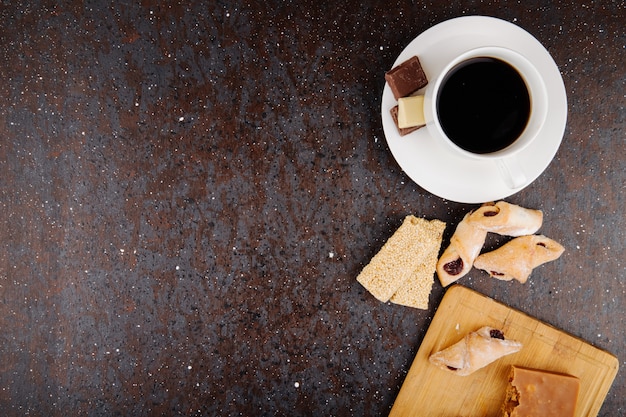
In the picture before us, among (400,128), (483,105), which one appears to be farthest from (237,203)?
(483,105)

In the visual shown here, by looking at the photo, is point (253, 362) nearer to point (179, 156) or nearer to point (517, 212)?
point (179, 156)

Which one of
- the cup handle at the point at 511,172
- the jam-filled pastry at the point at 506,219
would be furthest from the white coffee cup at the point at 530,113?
the jam-filled pastry at the point at 506,219

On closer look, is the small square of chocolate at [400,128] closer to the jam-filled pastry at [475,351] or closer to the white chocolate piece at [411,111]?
the white chocolate piece at [411,111]

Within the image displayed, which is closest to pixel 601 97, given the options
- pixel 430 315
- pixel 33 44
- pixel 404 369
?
pixel 430 315

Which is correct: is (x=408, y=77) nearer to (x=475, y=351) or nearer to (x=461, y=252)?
(x=461, y=252)

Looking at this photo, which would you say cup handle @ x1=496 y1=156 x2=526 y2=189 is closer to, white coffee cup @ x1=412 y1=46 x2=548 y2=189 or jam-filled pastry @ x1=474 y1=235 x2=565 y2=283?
white coffee cup @ x1=412 y1=46 x2=548 y2=189
